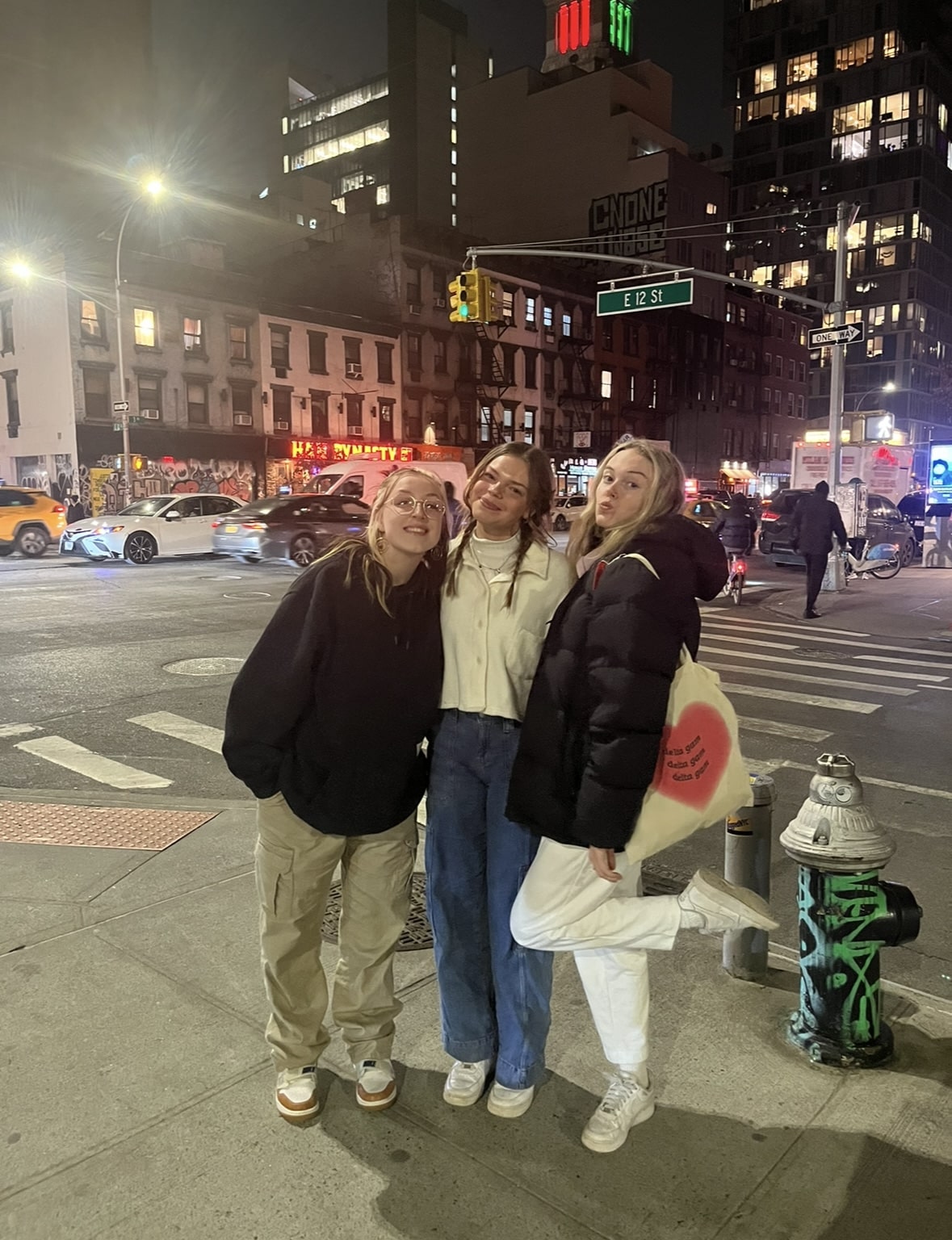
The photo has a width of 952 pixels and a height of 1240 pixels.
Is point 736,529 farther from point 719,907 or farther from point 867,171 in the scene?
point 867,171

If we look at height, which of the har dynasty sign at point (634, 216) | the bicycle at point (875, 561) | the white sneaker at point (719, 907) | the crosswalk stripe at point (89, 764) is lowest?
the crosswalk stripe at point (89, 764)

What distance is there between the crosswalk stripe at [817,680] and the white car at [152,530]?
16714mm

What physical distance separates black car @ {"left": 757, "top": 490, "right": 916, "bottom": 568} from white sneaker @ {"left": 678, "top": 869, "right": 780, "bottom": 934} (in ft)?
67.0

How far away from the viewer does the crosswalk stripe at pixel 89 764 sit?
20.7 ft

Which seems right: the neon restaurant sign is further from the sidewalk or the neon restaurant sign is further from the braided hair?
the braided hair

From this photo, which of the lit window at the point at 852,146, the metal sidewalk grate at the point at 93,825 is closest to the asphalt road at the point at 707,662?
the metal sidewalk grate at the point at 93,825

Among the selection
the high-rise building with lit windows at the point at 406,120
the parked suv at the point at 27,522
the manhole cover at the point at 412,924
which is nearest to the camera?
the manhole cover at the point at 412,924

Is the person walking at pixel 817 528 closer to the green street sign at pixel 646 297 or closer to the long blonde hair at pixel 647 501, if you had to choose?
the green street sign at pixel 646 297

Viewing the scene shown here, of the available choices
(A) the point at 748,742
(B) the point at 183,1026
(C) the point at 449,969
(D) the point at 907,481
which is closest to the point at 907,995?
(C) the point at 449,969

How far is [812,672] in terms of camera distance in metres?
10.4

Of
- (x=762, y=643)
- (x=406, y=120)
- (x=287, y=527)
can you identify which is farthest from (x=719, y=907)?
(x=406, y=120)

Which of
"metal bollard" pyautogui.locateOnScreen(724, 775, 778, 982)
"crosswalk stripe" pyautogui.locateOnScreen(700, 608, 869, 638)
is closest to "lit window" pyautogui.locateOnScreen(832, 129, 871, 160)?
"crosswalk stripe" pyautogui.locateOnScreen(700, 608, 869, 638)

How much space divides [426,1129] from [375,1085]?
21cm

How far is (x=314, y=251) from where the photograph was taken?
177 feet
